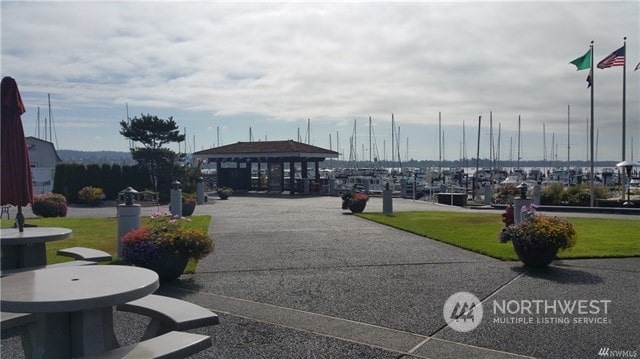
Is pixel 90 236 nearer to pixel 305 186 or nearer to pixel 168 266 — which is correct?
pixel 168 266

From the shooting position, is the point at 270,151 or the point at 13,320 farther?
the point at 270,151

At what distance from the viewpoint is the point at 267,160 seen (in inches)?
1860

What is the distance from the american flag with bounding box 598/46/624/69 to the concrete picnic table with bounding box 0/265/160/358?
2679 cm

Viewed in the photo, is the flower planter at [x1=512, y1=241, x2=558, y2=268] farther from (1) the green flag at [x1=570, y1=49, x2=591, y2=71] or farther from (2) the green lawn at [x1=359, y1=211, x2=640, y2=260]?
(1) the green flag at [x1=570, y1=49, x2=591, y2=71]

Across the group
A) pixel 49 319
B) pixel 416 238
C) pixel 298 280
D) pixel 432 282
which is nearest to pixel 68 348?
pixel 49 319

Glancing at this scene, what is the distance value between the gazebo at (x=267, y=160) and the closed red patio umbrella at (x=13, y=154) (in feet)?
120

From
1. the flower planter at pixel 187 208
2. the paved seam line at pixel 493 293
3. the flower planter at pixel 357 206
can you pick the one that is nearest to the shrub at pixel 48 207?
the flower planter at pixel 187 208

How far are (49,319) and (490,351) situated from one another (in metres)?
4.46

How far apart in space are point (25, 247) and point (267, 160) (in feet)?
127

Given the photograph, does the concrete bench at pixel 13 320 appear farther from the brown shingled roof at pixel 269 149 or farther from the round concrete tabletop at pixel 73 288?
the brown shingled roof at pixel 269 149

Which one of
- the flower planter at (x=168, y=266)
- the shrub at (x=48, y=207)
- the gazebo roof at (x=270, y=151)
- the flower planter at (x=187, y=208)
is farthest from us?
the gazebo roof at (x=270, y=151)

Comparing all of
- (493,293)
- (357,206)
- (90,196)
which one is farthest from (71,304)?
(90,196)

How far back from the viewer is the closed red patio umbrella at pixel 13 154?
8.20 meters

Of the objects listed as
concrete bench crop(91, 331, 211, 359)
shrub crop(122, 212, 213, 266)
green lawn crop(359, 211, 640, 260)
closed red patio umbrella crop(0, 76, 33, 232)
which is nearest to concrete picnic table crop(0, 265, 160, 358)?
concrete bench crop(91, 331, 211, 359)
